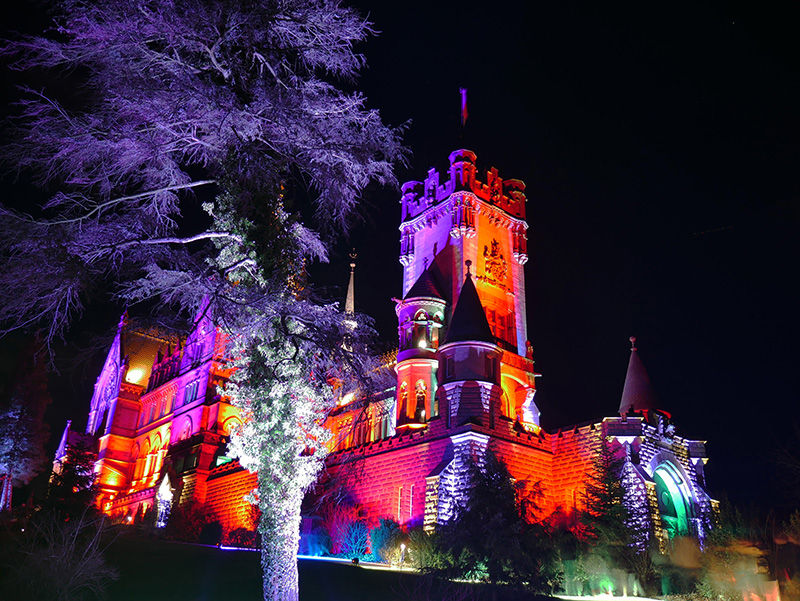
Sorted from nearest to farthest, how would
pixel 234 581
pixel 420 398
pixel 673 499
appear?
1. pixel 234 581
2. pixel 673 499
3. pixel 420 398

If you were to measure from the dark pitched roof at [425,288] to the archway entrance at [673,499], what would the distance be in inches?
503

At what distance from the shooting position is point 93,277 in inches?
464

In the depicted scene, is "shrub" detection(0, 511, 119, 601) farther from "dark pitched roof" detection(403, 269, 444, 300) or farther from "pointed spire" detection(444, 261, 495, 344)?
"dark pitched roof" detection(403, 269, 444, 300)

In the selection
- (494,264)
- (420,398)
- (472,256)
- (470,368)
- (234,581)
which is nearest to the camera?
(234,581)

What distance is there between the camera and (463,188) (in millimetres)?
35469

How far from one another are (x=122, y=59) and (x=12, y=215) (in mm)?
3403

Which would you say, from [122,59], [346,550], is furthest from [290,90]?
[346,550]

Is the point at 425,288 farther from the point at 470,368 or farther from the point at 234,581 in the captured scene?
the point at 234,581

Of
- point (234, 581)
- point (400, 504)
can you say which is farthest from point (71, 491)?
point (400, 504)

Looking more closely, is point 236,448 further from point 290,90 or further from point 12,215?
point 290,90

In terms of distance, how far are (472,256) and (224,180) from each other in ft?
72.3

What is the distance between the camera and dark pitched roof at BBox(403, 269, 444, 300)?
1264 inches

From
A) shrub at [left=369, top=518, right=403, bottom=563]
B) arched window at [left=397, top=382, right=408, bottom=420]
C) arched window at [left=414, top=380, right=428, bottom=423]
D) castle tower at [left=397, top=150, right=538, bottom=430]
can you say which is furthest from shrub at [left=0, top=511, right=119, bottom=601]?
castle tower at [left=397, top=150, right=538, bottom=430]

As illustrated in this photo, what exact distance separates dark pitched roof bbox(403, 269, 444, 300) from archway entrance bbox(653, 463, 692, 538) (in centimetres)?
1277
